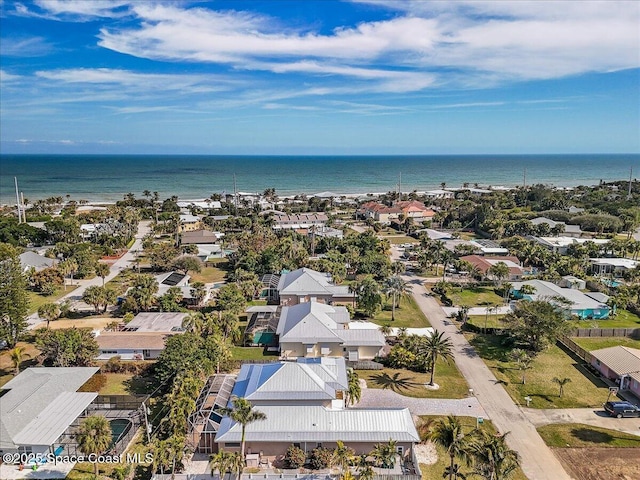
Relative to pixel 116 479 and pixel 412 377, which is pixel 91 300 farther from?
pixel 412 377

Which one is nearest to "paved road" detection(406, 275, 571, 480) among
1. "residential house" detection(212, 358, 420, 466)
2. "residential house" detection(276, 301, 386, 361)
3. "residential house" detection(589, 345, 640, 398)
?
"residential house" detection(212, 358, 420, 466)

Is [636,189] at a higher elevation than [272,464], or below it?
higher

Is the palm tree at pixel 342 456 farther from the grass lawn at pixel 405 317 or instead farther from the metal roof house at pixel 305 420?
the grass lawn at pixel 405 317

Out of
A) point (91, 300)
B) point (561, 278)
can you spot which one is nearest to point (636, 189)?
point (561, 278)

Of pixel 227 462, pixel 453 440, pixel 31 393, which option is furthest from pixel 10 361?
pixel 453 440

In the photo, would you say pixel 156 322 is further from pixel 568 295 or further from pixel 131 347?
pixel 568 295
